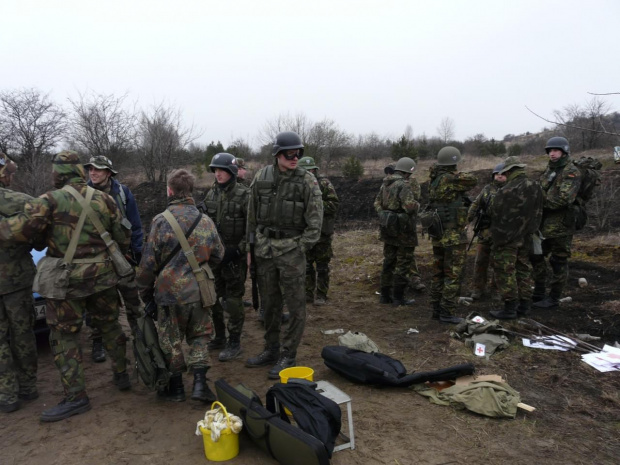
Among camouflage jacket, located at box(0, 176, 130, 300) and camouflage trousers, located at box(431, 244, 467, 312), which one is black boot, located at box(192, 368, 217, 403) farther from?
camouflage trousers, located at box(431, 244, 467, 312)

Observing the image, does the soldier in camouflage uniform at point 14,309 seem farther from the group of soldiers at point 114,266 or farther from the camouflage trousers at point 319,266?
the camouflage trousers at point 319,266

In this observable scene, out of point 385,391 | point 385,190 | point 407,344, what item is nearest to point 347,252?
point 385,190

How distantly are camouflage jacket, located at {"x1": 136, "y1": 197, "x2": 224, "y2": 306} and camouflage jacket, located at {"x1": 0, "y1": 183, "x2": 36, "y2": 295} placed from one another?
3.50 feet

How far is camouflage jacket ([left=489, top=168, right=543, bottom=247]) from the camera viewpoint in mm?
5918

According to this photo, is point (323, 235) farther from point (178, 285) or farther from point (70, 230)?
point (70, 230)

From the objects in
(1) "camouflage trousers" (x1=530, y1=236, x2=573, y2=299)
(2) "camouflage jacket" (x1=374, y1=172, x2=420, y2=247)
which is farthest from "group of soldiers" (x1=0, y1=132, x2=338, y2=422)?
(1) "camouflage trousers" (x1=530, y1=236, x2=573, y2=299)

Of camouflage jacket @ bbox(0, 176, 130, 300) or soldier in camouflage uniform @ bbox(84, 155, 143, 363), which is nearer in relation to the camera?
camouflage jacket @ bbox(0, 176, 130, 300)

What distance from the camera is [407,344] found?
211 inches

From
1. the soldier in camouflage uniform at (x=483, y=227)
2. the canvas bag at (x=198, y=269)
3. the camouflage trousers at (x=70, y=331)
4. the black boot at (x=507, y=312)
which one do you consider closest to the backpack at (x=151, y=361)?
the camouflage trousers at (x=70, y=331)

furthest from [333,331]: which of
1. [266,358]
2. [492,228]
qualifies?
[492,228]

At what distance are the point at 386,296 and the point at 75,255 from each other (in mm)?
4982

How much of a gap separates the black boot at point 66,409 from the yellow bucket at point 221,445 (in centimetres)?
147

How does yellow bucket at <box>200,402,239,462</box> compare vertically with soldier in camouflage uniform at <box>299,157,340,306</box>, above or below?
below

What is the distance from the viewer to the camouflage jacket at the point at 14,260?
11.9ft
